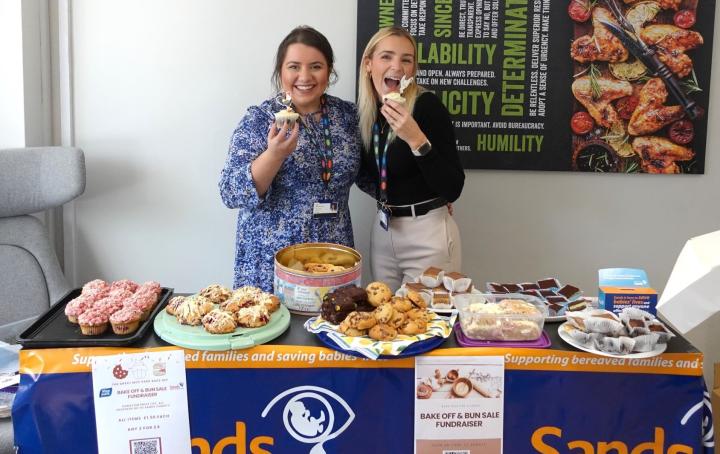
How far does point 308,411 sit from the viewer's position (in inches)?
60.0

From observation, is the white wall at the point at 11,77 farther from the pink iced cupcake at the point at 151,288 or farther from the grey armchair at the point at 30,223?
the pink iced cupcake at the point at 151,288

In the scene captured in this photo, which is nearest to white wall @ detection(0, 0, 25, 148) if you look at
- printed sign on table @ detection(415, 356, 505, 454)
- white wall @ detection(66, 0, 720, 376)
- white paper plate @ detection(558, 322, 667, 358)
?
white wall @ detection(66, 0, 720, 376)

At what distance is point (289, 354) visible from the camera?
1.51m

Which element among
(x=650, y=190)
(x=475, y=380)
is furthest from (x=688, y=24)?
(x=475, y=380)

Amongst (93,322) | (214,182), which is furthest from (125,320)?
(214,182)

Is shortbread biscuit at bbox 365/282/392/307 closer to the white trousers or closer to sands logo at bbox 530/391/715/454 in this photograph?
sands logo at bbox 530/391/715/454

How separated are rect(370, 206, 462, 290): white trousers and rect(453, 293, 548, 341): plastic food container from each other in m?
0.74

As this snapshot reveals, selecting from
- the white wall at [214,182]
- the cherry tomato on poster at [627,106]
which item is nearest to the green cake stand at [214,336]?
the white wall at [214,182]

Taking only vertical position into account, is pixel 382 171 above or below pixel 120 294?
above

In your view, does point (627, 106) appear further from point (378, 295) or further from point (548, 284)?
point (378, 295)

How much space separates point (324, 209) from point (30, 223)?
1.18 meters

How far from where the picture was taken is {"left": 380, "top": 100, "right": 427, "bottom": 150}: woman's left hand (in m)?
2.02

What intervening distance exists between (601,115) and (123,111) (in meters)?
2.11

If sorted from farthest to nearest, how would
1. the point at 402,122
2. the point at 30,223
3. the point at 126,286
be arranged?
the point at 30,223 < the point at 402,122 < the point at 126,286
